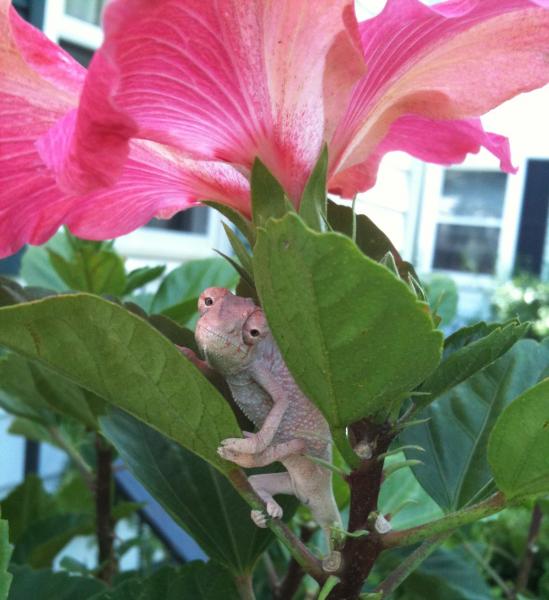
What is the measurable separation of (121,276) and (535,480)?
58 cm

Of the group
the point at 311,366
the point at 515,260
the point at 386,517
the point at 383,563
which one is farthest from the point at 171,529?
the point at 515,260

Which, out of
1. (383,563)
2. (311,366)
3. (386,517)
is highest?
(311,366)

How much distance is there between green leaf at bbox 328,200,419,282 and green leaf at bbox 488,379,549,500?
11 centimetres

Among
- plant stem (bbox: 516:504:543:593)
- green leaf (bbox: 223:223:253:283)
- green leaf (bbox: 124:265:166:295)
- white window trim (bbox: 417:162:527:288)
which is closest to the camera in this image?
green leaf (bbox: 223:223:253:283)

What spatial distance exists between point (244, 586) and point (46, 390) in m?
0.29

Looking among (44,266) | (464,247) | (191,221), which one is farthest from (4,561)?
(464,247)

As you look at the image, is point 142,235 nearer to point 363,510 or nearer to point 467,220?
point 363,510

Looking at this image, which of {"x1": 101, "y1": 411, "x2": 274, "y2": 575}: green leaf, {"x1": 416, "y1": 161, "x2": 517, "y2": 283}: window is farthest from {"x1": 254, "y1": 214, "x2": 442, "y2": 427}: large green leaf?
{"x1": 416, "y1": 161, "x2": 517, "y2": 283}: window

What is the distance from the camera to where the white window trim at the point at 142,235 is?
200 centimetres

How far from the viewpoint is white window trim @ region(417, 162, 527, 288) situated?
20.5ft

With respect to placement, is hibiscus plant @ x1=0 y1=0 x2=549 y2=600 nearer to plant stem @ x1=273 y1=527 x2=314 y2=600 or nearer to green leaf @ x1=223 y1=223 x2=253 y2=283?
green leaf @ x1=223 y1=223 x2=253 y2=283

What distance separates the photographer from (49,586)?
599mm

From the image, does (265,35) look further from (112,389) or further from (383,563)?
(383,563)

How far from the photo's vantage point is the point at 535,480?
0.36 metres
